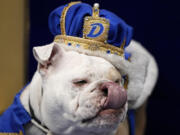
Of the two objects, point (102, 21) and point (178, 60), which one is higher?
point (102, 21)

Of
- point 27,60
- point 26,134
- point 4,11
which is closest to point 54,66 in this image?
point 26,134

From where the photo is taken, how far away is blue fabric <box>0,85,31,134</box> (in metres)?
0.96

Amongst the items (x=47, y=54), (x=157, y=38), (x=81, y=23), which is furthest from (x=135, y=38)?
(x=47, y=54)

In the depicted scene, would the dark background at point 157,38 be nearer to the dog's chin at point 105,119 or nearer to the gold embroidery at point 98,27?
the gold embroidery at point 98,27

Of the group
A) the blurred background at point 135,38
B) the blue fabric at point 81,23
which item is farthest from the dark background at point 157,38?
the blue fabric at point 81,23

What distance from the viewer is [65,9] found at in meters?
0.91

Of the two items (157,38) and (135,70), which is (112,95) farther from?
(157,38)

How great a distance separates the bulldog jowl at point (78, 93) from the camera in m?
0.74

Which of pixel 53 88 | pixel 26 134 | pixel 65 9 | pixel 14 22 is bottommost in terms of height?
pixel 26 134

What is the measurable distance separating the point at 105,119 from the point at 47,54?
249 millimetres

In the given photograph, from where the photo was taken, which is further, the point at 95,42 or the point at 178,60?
the point at 178,60

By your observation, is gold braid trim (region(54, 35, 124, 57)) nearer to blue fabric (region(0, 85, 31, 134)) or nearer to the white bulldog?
the white bulldog

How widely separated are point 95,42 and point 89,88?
0.17 metres

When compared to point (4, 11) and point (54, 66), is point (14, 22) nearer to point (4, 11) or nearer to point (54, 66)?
point (4, 11)
